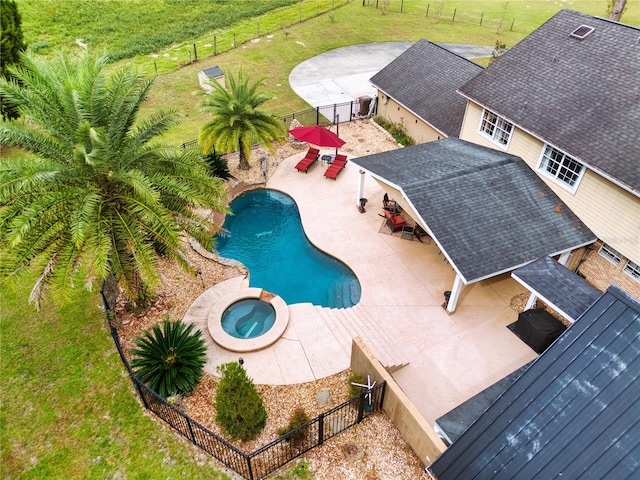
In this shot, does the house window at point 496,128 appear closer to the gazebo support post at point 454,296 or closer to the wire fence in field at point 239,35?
the gazebo support post at point 454,296

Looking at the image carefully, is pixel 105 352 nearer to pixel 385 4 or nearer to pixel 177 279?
pixel 177 279

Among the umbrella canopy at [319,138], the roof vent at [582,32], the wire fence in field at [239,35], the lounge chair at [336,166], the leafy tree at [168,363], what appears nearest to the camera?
the leafy tree at [168,363]

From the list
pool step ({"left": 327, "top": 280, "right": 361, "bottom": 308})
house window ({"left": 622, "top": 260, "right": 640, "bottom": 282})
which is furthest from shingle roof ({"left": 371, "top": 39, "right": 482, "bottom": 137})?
pool step ({"left": 327, "top": 280, "right": 361, "bottom": 308})

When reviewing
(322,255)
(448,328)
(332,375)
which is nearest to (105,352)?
(332,375)

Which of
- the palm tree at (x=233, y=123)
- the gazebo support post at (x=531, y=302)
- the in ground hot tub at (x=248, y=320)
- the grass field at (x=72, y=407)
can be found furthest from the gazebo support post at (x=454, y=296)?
the palm tree at (x=233, y=123)

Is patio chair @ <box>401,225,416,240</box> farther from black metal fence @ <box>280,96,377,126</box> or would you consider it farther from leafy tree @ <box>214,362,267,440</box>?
black metal fence @ <box>280,96,377,126</box>

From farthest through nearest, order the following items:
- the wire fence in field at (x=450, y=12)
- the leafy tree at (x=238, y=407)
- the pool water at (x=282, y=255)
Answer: the wire fence in field at (x=450, y=12), the pool water at (x=282, y=255), the leafy tree at (x=238, y=407)
